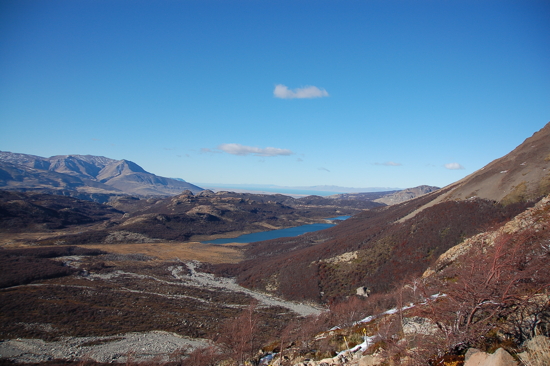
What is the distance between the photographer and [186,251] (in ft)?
271

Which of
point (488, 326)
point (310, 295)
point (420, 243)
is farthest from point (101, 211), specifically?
point (488, 326)

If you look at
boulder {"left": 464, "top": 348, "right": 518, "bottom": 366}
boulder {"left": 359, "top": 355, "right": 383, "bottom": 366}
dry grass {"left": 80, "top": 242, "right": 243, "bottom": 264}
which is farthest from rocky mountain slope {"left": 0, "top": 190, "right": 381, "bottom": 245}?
boulder {"left": 464, "top": 348, "right": 518, "bottom": 366}

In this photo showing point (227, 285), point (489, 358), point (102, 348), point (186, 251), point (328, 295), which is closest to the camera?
point (489, 358)

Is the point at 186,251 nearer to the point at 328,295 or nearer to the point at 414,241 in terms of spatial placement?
the point at 328,295

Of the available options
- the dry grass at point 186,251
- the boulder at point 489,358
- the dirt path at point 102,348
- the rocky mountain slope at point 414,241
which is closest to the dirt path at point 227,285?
the rocky mountain slope at point 414,241

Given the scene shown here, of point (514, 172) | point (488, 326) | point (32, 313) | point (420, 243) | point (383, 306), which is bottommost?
point (32, 313)

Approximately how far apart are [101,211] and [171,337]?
555 feet

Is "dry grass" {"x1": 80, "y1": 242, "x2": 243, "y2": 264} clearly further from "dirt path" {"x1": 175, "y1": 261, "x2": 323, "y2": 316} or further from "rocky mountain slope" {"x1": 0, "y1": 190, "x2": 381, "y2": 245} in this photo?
"rocky mountain slope" {"x1": 0, "y1": 190, "x2": 381, "y2": 245}

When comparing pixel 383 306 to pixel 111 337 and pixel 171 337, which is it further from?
pixel 111 337

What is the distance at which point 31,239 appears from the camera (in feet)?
296

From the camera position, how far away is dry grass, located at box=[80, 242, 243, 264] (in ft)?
243

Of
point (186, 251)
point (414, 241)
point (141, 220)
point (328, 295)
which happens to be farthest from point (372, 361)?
point (141, 220)

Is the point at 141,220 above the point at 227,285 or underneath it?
above

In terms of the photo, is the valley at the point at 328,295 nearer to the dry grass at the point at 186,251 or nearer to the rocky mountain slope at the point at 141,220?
the dry grass at the point at 186,251
